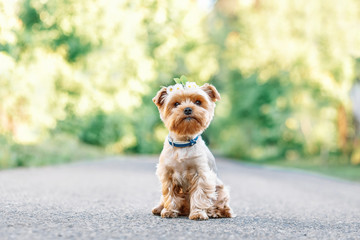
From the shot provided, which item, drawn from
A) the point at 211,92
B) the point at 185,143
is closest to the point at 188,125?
the point at 185,143

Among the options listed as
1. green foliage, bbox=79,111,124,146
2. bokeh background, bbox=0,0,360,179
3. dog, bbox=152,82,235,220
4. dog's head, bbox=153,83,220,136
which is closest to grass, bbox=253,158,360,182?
bokeh background, bbox=0,0,360,179

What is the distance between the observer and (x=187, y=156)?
17.9 feet

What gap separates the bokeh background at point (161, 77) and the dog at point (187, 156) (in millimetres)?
9597

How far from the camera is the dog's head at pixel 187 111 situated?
5.28m

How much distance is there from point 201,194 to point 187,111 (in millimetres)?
940

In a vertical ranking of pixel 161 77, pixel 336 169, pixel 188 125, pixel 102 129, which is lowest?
pixel 336 169

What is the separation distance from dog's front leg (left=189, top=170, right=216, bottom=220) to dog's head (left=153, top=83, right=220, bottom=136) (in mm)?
510

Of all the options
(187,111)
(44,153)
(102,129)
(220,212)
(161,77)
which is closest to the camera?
(187,111)

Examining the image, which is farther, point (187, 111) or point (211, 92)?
point (211, 92)

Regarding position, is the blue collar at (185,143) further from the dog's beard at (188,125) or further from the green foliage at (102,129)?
the green foliage at (102,129)

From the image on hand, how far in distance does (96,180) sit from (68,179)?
639 millimetres

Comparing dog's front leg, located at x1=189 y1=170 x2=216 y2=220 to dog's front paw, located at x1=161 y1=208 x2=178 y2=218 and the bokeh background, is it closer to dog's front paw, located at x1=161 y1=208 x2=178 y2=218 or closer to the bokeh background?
dog's front paw, located at x1=161 y1=208 x2=178 y2=218

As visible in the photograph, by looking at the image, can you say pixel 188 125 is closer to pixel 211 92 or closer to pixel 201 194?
pixel 211 92

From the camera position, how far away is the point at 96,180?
1156 cm
